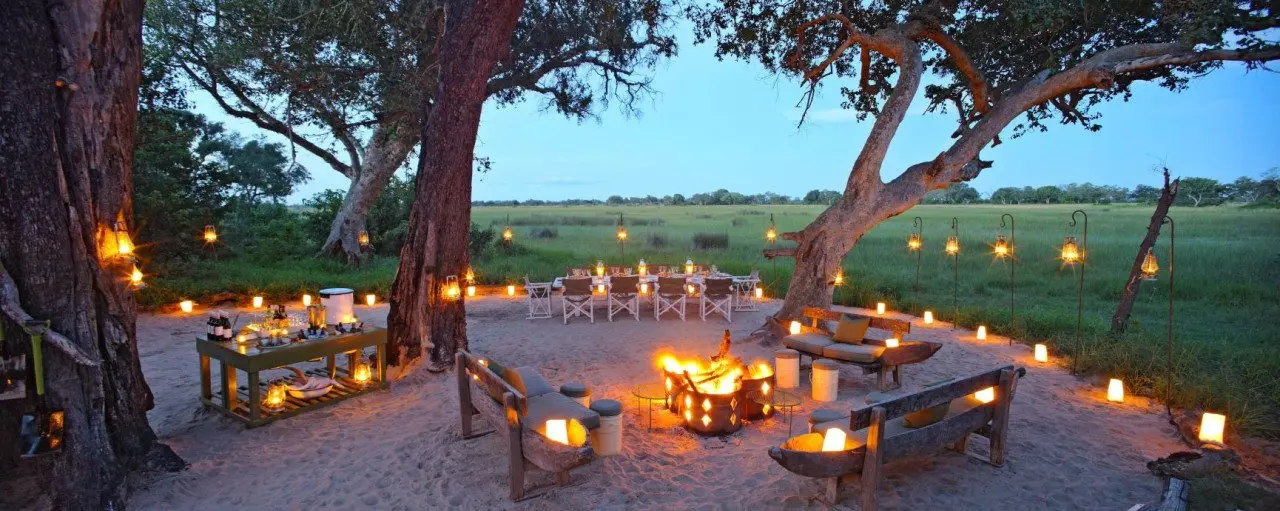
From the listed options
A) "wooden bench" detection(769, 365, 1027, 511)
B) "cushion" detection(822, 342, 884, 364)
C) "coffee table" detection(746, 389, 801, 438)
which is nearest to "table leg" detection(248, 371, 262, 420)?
"coffee table" detection(746, 389, 801, 438)

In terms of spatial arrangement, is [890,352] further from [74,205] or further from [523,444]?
[74,205]

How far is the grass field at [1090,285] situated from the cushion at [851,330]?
108 inches

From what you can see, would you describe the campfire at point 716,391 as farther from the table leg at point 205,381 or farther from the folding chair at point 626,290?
the folding chair at point 626,290

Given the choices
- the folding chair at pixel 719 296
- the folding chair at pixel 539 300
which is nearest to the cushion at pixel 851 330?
the folding chair at pixel 719 296

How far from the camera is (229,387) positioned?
218 inches

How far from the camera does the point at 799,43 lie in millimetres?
8883

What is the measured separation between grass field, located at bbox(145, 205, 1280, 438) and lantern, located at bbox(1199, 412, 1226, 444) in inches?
25.2

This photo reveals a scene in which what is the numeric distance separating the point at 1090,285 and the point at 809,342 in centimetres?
1099

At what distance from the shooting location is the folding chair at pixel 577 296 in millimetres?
10339

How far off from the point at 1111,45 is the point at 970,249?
514 inches

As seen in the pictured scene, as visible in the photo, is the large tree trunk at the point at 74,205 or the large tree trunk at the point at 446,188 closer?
the large tree trunk at the point at 74,205

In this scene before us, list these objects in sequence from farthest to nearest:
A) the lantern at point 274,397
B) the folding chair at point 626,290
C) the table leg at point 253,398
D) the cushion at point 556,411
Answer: the folding chair at point 626,290 < the lantern at point 274,397 < the table leg at point 253,398 < the cushion at point 556,411

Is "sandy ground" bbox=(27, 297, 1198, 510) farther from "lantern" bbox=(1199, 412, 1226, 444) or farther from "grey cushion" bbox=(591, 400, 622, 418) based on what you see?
"grey cushion" bbox=(591, 400, 622, 418)

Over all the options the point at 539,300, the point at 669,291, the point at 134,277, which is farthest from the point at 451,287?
the point at 669,291
